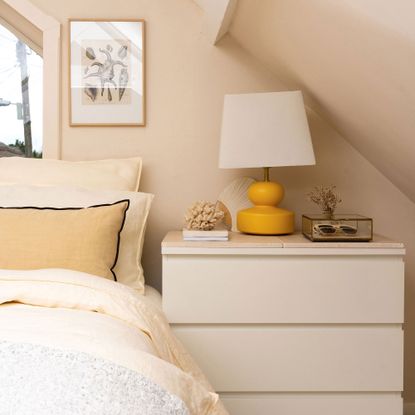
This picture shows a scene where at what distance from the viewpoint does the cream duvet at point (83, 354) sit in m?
1.05

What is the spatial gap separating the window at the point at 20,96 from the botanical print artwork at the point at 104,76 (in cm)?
27

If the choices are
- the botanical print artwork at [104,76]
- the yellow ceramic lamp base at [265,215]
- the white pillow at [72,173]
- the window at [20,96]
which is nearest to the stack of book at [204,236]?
the yellow ceramic lamp base at [265,215]

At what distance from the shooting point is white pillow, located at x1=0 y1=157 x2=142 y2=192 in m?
2.55

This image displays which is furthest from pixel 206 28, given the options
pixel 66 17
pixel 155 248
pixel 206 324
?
pixel 206 324

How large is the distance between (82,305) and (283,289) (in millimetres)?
775

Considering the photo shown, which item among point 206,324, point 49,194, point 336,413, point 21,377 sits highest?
point 49,194

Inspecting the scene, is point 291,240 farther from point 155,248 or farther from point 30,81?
point 30,81

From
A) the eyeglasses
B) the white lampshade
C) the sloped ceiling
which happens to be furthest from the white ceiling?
the eyeglasses

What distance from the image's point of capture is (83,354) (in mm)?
1183

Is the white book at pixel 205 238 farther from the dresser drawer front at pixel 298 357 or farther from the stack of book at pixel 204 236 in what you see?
the dresser drawer front at pixel 298 357

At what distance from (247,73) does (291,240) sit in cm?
85

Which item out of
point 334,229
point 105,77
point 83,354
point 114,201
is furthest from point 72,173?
point 83,354

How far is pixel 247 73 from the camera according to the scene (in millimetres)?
2771

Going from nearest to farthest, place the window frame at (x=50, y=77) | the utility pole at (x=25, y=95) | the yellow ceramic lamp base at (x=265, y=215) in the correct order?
1. the yellow ceramic lamp base at (x=265, y=215)
2. the window frame at (x=50, y=77)
3. the utility pole at (x=25, y=95)
